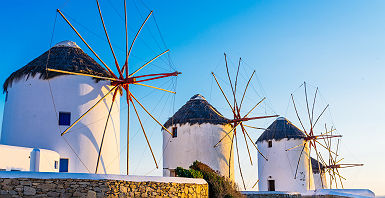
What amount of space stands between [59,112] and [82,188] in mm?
5806

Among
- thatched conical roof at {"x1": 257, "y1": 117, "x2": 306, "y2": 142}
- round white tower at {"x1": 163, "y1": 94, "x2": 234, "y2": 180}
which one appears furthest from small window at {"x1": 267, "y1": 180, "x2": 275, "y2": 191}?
round white tower at {"x1": 163, "y1": 94, "x2": 234, "y2": 180}

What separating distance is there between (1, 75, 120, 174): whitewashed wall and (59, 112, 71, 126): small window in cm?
14

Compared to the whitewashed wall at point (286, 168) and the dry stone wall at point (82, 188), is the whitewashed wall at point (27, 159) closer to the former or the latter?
the dry stone wall at point (82, 188)

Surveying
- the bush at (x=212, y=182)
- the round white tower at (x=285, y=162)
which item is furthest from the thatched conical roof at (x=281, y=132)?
the bush at (x=212, y=182)

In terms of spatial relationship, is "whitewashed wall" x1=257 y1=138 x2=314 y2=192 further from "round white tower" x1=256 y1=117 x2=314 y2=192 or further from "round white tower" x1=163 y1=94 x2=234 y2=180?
"round white tower" x1=163 y1=94 x2=234 y2=180

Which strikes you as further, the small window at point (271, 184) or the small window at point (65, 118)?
the small window at point (271, 184)

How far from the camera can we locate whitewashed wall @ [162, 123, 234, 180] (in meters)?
23.4

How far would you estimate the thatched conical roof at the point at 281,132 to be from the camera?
98.4 ft

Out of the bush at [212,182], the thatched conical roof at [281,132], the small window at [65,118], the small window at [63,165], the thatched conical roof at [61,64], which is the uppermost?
the thatched conical roof at [61,64]

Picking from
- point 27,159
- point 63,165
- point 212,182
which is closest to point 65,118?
point 63,165

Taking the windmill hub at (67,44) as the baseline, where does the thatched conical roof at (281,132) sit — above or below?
below

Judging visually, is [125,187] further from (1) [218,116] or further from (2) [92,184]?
(1) [218,116]

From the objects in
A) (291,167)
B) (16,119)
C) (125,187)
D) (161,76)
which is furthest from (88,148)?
(291,167)

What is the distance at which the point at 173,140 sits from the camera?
24.4m
